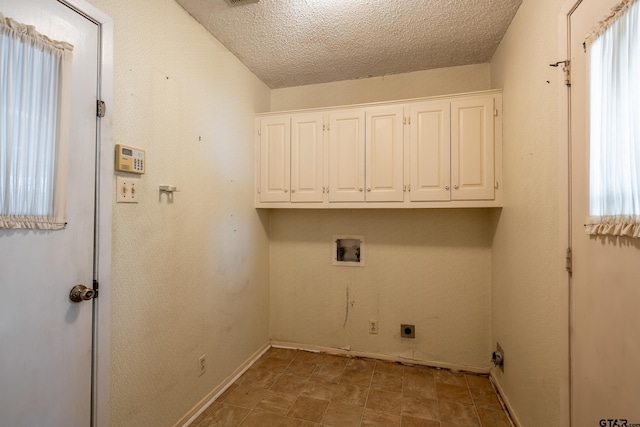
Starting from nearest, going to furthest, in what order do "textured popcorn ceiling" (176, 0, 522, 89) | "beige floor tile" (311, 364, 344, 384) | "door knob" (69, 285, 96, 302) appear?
"door knob" (69, 285, 96, 302) < "textured popcorn ceiling" (176, 0, 522, 89) < "beige floor tile" (311, 364, 344, 384)

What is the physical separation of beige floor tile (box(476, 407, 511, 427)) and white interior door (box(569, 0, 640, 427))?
2.67 feet

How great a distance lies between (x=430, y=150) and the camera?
2.23 metres

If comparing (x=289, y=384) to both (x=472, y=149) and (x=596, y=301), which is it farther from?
(x=472, y=149)

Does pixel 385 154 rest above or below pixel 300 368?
above

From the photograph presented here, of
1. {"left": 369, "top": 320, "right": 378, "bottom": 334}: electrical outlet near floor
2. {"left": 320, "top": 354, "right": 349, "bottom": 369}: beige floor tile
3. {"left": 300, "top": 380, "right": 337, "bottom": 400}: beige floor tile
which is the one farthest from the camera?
{"left": 369, "top": 320, "right": 378, "bottom": 334}: electrical outlet near floor

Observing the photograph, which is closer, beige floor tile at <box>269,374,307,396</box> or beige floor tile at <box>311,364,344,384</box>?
beige floor tile at <box>269,374,307,396</box>

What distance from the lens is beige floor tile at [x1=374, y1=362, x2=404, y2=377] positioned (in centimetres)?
239

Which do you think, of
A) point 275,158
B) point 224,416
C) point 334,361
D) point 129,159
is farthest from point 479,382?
point 129,159

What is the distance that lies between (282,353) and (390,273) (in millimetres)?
1339

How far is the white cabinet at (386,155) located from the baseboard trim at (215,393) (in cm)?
144

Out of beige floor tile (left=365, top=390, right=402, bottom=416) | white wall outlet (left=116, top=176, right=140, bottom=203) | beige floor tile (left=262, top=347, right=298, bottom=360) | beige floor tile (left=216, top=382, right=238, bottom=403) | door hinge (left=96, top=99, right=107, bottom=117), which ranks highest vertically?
door hinge (left=96, top=99, right=107, bottom=117)

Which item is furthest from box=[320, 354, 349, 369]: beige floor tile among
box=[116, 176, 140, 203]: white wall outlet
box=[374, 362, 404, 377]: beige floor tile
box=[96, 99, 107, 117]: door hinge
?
box=[96, 99, 107, 117]: door hinge

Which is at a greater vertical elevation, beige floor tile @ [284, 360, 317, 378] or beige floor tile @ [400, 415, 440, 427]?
beige floor tile @ [400, 415, 440, 427]

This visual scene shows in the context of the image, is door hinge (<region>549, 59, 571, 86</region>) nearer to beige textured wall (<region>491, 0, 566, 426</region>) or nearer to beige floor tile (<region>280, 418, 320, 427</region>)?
beige textured wall (<region>491, 0, 566, 426</region>)
